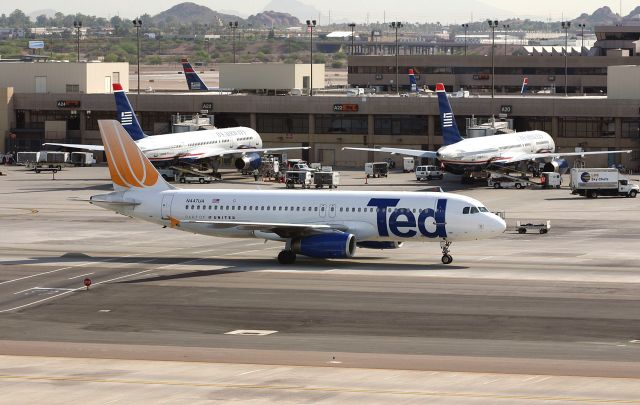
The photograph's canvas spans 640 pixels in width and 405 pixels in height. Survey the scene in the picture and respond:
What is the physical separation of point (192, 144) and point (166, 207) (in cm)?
5591

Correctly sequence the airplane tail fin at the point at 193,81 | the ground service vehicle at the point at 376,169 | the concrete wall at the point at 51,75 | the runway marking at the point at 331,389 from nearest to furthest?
the runway marking at the point at 331,389
the ground service vehicle at the point at 376,169
the concrete wall at the point at 51,75
the airplane tail fin at the point at 193,81

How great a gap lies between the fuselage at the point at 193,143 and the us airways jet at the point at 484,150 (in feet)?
56.9

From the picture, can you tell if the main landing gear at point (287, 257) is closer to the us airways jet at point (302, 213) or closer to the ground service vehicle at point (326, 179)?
the us airways jet at point (302, 213)

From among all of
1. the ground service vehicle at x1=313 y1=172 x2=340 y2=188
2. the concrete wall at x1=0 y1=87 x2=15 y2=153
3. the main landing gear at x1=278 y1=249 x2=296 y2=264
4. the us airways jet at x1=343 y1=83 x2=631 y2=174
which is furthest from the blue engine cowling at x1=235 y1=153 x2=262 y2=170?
the main landing gear at x1=278 y1=249 x2=296 y2=264

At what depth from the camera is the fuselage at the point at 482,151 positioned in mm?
125206

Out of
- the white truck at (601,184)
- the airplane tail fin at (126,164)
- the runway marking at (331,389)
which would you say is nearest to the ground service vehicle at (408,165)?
the white truck at (601,184)

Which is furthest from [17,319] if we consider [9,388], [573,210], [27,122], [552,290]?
[27,122]

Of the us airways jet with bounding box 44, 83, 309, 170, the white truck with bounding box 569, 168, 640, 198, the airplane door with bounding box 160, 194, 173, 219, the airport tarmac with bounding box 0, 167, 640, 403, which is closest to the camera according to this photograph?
the airport tarmac with bounding box 0, 167, 640, 403

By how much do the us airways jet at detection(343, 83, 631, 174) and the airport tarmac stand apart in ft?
109

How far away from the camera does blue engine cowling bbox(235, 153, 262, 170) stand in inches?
5438

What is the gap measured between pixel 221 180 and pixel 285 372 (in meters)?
88.3

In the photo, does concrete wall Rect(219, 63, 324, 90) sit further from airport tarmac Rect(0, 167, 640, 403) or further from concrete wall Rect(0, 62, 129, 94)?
airport tarmac Rect(0, 167, 640, 403)

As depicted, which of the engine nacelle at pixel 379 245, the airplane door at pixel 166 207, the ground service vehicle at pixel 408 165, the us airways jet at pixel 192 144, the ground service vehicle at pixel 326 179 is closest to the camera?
the engine nacelle at pixel 379 245

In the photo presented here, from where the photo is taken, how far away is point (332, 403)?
42094 millimetres
